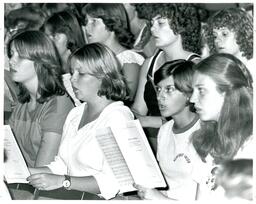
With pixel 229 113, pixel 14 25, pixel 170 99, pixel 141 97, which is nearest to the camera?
pixel 229 113

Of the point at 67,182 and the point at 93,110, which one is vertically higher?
the point at 93,110

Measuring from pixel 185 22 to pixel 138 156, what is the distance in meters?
0.67

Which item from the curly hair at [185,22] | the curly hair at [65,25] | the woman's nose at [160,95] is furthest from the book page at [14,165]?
the curly hair at [185,22]

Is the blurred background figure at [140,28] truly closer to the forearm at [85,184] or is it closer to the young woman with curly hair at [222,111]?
the young woman with curly hair at [222,111]

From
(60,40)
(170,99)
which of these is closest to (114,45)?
(60,40)

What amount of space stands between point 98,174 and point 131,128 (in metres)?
0.26


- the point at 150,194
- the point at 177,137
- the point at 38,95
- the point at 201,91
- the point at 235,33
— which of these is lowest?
the point at 150,194

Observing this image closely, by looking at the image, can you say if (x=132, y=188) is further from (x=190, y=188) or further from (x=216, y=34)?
(x=216, y=34)

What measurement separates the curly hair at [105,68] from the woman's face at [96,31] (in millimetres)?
69

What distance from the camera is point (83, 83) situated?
11.2 ft

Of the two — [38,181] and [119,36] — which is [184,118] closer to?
[119,36]

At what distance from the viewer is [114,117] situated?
11.0ft

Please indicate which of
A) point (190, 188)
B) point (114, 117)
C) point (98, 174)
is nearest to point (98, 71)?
point (114, 117)

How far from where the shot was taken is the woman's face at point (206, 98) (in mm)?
3277
